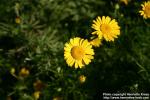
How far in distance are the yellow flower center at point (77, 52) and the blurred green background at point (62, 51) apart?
194 millimetres

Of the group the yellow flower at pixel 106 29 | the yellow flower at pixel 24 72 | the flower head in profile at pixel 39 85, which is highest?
the yellow flower at pixel 106 29

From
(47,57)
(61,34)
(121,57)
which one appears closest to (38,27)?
(61,34)

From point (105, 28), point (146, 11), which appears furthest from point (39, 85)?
point (146, 11)

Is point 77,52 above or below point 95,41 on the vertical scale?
below

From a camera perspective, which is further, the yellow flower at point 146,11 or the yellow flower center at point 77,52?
the yellow flower at point 146,11

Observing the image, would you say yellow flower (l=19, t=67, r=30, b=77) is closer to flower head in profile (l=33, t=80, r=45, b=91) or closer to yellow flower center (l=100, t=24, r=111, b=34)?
flower head in profile (l=33, t=80, r=45, b=91)

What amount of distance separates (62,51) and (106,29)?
50 centimetres

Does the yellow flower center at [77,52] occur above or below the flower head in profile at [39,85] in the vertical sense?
above

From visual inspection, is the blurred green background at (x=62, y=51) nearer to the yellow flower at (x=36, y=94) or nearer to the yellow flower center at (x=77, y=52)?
the yellow flower at (x=36, y=94)

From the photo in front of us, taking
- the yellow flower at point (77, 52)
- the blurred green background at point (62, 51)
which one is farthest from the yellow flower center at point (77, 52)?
the blurred green background at point (62, 51)

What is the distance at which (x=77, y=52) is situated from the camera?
3.45 metres

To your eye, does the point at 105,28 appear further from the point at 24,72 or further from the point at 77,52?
the point at 24,72

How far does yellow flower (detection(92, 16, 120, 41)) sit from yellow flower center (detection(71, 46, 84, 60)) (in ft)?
0.66

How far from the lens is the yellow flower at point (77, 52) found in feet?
11.2
